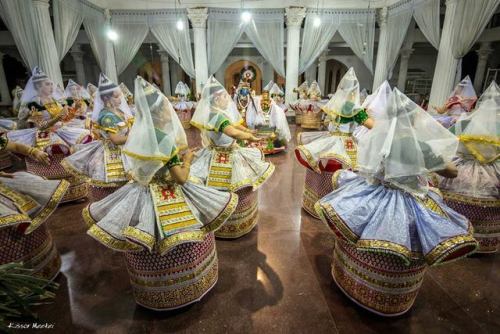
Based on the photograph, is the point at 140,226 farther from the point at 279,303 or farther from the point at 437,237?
the point at 437,237

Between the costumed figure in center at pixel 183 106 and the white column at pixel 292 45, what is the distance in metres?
3.71

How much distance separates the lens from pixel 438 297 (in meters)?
2.20

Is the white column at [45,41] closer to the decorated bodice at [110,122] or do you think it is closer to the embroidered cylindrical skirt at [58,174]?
the embroidered cylindrical skirt at [58,174]

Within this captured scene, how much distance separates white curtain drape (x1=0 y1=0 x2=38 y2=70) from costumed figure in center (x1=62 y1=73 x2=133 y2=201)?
15.9 feet

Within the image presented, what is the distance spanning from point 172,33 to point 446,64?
8.42 m

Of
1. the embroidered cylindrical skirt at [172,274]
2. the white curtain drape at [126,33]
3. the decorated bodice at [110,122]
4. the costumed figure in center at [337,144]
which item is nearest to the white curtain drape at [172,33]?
the white curtain drape at [126,33]

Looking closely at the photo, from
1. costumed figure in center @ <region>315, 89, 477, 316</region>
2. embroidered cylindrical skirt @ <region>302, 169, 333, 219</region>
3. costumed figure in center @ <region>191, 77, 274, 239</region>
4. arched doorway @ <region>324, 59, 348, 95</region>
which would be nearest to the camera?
costumed figure in center @ <region>315, 89, 477, 316</region>

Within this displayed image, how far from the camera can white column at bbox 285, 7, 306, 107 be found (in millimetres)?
9547

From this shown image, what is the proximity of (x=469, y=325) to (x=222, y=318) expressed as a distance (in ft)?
5.78

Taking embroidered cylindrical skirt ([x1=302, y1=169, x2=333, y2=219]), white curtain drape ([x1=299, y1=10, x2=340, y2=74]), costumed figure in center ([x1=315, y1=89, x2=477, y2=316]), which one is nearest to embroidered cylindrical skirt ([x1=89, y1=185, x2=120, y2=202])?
embroidered cylindrical skirt ([x1=302, y1=169, x2=333, y2=219])

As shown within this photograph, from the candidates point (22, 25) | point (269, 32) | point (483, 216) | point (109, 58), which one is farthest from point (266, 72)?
point (483, 216)

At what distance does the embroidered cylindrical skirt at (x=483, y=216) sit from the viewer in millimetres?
2516

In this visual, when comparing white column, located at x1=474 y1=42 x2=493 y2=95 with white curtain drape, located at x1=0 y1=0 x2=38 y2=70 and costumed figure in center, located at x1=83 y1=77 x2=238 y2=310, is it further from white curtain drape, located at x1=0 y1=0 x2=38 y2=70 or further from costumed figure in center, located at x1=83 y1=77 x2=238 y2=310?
white curtain drape, located at x1=0 y1=0 x2=38 y2=70

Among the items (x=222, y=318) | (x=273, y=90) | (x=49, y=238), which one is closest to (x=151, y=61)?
(x=273, y=90)
